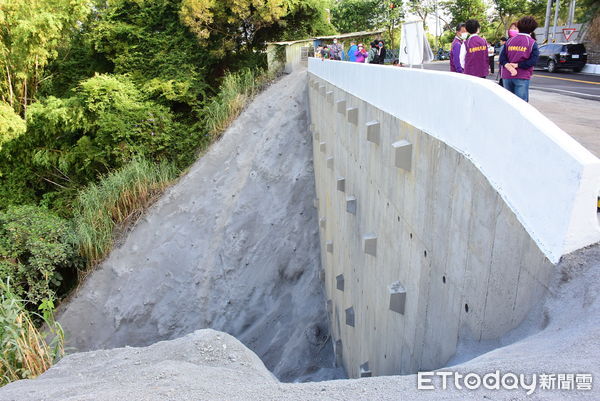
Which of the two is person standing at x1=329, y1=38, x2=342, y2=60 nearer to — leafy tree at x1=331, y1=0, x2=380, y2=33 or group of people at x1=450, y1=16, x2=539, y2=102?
group of people at x1=450, y1=16, x2=539, y2=102

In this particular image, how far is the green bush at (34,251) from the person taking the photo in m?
11.6

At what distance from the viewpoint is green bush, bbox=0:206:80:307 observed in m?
11.6

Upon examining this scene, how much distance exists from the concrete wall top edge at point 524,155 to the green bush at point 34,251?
10519mm

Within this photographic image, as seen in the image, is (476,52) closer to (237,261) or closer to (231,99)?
(237,261)

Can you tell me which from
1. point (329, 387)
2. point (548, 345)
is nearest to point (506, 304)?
point (548, 345)

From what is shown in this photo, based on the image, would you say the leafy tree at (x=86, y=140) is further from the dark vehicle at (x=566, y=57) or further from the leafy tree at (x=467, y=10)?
the leafy tree at (x=467, y=10)

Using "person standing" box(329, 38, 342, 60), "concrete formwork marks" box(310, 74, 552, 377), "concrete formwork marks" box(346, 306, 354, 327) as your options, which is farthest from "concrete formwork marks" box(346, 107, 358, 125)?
"person standing" box(329, 38, 342, 60)

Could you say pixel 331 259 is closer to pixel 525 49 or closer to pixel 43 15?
pixel 525 49

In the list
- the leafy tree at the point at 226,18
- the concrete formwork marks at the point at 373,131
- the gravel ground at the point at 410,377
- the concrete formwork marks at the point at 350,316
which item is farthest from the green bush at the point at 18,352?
the leafy tree at the point at 226,18

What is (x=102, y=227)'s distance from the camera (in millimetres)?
13445

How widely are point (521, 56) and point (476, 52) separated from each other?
2.64ft

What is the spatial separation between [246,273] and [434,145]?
9523 millimetres

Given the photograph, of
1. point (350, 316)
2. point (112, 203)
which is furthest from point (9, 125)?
point (350, 316)

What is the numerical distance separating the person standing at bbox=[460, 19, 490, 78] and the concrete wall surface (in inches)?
59.4
